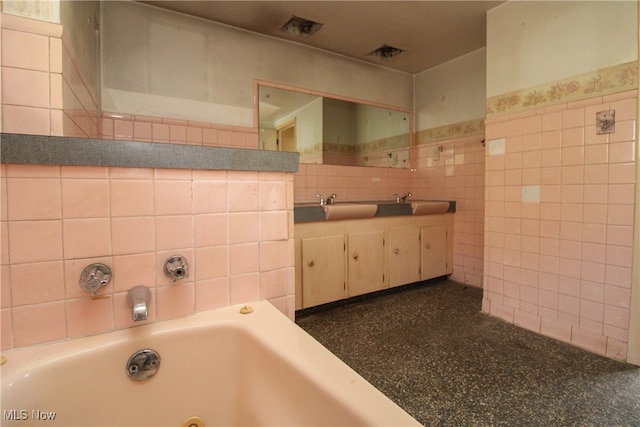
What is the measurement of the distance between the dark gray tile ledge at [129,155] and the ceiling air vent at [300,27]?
1.88 m

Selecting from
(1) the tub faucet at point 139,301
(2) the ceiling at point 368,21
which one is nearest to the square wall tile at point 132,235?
(1) the tub faucet at point 139,301

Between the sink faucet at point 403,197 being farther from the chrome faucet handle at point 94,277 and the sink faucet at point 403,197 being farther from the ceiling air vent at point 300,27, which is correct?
the chrome faucet handle at point 94,277

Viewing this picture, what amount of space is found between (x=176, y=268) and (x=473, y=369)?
152cm

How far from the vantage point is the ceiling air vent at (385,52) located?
112 inches

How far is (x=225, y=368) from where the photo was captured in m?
0.93

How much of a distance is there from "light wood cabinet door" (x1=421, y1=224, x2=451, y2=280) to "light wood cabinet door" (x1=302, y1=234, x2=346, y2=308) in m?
0.93

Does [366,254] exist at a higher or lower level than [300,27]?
lower

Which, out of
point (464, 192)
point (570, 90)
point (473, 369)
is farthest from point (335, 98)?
point (473, 369)

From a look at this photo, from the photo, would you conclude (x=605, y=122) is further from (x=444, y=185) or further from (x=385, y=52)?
(x=385, y=52)

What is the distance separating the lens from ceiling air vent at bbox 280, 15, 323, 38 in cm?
244

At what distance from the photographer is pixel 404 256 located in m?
2.71

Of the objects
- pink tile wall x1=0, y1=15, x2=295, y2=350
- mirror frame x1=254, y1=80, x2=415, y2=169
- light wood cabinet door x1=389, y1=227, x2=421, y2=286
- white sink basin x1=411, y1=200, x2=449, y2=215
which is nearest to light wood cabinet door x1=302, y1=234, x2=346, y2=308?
light wood cabinet door x1=389, y1=227, x2=421, y2=286

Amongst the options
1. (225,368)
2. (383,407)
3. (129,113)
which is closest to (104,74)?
(129,113)

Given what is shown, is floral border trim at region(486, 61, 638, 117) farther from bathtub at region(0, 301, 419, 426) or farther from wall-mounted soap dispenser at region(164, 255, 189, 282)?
wall-mounted soap dispenser at region(164, 255, 189, 282)
